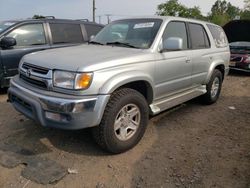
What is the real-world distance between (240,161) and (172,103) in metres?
1.41

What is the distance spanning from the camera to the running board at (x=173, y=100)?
4.30 metres

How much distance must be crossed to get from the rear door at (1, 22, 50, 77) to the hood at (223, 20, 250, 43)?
12.9 meters

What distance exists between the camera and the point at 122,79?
11.6 ft

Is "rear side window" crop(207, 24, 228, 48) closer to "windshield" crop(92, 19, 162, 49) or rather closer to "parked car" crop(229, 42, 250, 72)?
"windshield" crop(92, 19, 162, 49)

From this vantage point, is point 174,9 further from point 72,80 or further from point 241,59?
point 72,80

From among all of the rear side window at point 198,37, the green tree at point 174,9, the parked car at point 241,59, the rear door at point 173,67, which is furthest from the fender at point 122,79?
the green tree at point 174,9

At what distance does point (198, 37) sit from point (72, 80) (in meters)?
3.05

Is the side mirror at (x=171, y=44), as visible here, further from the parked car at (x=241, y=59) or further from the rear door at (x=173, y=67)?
the parked car at (x=241, y=59)

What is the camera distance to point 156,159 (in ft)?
11.9

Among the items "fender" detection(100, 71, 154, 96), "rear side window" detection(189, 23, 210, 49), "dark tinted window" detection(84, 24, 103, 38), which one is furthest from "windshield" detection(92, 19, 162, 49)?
"dark tinted window" detection(84, 24, 103, 38)

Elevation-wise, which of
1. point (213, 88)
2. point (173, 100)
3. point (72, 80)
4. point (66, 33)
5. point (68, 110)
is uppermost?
point (66, 33)

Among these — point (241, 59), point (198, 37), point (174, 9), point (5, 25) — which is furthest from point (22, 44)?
point (174, 9)

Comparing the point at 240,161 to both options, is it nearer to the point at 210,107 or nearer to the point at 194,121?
the point at 194,121

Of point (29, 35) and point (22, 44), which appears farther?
point (29, 35)
